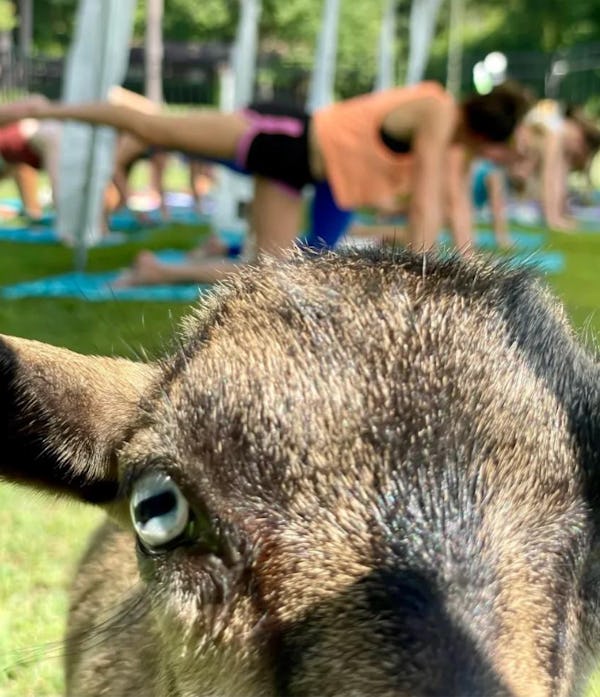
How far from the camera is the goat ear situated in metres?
2.42

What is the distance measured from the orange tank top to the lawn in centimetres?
246

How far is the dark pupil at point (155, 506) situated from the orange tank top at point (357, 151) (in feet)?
26.2

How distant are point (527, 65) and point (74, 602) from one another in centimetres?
5873

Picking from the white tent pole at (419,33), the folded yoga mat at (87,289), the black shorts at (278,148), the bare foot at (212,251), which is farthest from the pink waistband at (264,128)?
the white tent pole at (419,33)

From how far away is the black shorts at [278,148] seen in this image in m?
9.80

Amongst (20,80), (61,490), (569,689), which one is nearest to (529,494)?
(569,689)

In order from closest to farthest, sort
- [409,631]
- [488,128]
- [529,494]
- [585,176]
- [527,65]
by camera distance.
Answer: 1. [409,631]
2. [529,494]
3. [488,128]
4. [585,176]
5. [527,65]

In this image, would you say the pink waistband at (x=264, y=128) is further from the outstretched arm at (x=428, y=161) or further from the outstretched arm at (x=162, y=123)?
the outstretched arm at (x=428, y=161)

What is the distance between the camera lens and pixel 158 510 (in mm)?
2238

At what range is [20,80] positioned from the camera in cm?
4428

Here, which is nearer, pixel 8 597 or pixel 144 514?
pixel 144 514

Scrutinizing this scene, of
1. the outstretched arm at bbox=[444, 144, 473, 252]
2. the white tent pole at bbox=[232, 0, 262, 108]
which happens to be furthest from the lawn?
the white tent pole at bbox=[232, 0, 262, 108]

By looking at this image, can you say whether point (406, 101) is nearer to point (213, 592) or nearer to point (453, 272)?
point (453, 272)

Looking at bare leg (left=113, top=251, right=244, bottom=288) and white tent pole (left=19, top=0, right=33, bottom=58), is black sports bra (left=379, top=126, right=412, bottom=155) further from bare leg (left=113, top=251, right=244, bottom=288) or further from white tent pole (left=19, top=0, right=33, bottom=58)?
white tent pole (left=19, top=0, right=33, bottom=58)
